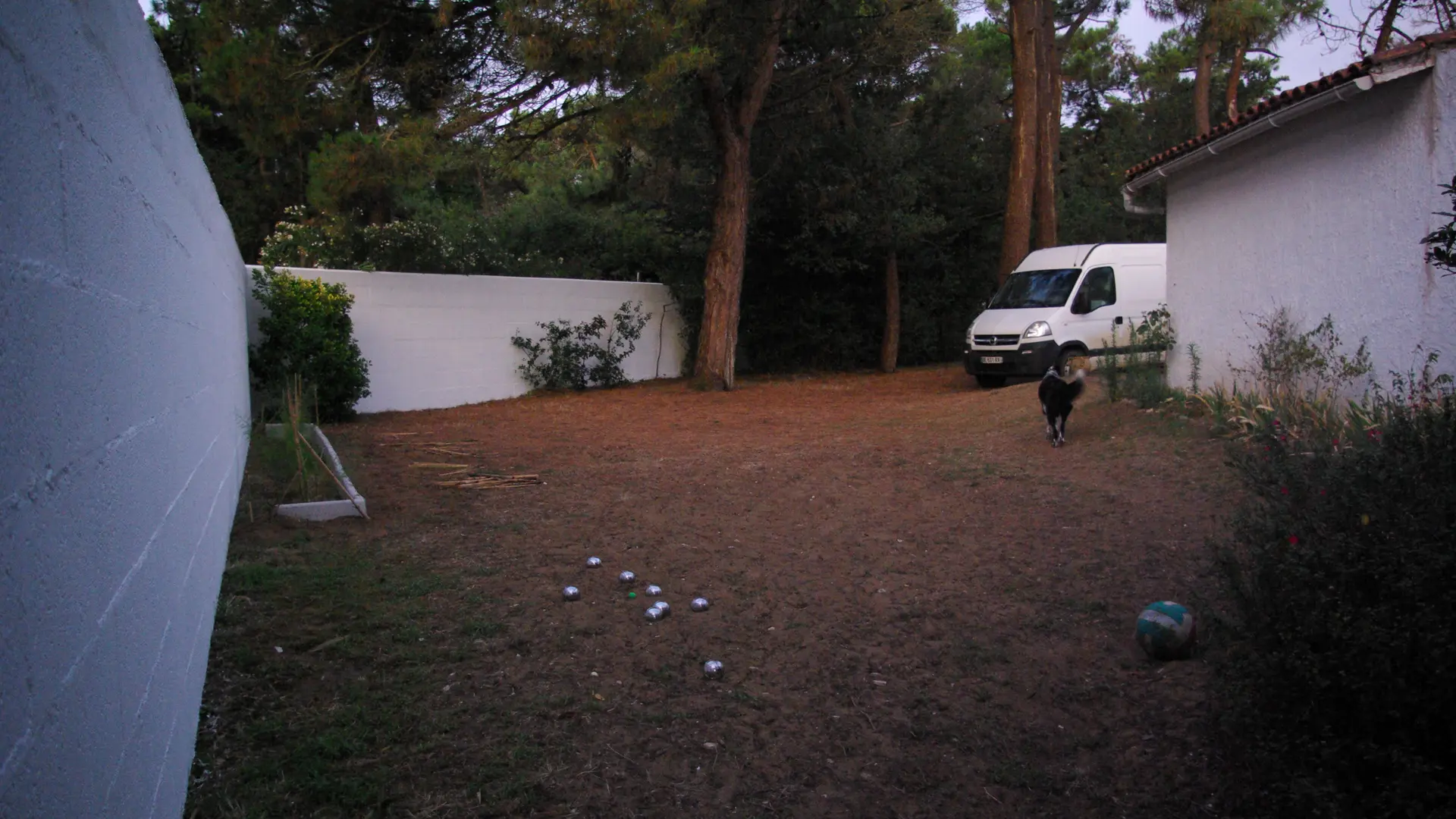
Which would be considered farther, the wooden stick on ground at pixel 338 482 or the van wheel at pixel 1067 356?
the van wheel at pixel 1067 356

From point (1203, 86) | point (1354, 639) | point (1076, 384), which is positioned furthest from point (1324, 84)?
point (1203, 86)

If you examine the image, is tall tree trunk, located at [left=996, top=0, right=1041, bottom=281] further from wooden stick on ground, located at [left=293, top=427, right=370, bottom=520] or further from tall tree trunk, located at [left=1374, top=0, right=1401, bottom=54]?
wooden stick on ground, located at [left=293, top=427, right=370, bottom=520]

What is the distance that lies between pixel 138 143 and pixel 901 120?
62.5ft

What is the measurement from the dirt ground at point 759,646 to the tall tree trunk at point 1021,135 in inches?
364

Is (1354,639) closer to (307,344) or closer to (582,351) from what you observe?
(307,344)

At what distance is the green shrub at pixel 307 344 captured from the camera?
1145cm

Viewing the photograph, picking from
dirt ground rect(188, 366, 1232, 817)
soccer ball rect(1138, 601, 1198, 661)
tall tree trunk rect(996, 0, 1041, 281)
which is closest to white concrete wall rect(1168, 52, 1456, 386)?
dirt ground rect(188, 366, 1232, 817)

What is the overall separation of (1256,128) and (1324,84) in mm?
1179

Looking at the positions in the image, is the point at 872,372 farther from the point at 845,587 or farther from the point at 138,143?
the point at 138,143

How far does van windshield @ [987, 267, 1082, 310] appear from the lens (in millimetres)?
15555

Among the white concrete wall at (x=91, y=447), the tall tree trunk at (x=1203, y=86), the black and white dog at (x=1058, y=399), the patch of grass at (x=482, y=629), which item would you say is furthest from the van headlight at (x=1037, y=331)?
the white concrete wall at (x=91, y=447)

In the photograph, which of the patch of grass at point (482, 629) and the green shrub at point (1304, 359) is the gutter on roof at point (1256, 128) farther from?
the patch of grass at point (482, 629)

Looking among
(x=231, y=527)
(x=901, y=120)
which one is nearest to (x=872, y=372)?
(x=901, y=120)

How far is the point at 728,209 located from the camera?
16.7m
